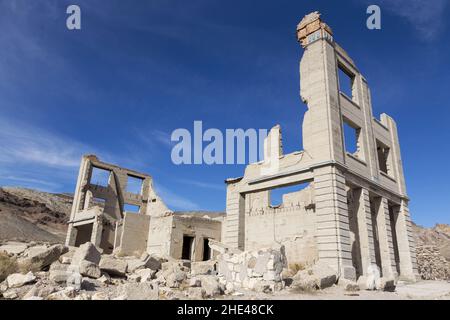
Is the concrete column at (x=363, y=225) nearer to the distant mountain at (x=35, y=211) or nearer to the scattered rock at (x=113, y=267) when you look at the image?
the scattered rock at (x=113, y=267)

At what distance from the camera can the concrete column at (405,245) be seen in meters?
16.2

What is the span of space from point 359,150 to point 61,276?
13379 mm

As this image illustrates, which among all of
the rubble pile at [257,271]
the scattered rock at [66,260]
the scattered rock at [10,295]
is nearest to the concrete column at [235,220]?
the rubble pile at [257,271]

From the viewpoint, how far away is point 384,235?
50.0 ft

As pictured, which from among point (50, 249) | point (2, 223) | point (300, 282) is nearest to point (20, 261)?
point (50, 249)

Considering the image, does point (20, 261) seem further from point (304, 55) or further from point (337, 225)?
point (304, 55)

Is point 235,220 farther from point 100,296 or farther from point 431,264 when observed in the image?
point 431,264

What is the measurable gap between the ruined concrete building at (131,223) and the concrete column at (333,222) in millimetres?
10430

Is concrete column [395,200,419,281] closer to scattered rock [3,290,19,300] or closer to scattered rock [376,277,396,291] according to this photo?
scattered rock [376,277,396,291]

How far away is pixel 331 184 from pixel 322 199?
649 mm

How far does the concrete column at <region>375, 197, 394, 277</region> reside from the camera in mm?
14789

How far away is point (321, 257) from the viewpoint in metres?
11.9

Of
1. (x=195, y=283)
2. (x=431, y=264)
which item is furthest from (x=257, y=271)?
(x=431, y=264)
